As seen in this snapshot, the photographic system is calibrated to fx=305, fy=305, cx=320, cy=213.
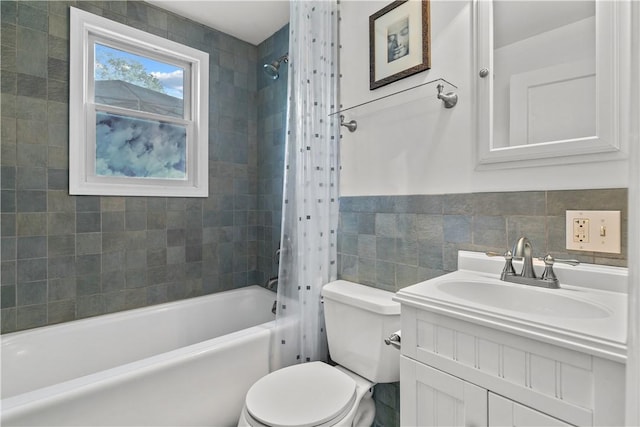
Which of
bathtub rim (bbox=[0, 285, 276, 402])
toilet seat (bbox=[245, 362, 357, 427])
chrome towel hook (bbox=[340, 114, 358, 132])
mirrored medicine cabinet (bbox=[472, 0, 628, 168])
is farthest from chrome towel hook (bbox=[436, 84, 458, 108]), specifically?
bathtub rim (bbox=[0, 285, 276, 402])

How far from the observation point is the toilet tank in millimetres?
1258

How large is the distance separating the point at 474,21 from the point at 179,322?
227 cm

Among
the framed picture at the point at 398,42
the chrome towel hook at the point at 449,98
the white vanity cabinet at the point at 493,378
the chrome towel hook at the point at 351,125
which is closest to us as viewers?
the white vanity cabinet at the point at 493,378

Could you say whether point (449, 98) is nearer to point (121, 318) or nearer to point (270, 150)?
point (270, 150)

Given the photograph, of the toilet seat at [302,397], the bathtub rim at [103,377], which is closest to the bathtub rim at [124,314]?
the bathtub rim at [103,377]

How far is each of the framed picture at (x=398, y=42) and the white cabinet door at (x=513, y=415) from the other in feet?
4.09

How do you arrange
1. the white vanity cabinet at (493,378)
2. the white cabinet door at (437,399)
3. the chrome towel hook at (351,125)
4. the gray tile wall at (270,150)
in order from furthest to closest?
the gray tile wall at (270,150) < the chrome towel hook at (351,125) < the white cabinet door at (437,399) < the white vanity cabinet at (493,378)

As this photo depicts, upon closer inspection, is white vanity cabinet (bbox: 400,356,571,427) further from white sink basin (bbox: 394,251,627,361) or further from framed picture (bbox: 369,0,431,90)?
framed picture (bbox: 369,0,431,90)

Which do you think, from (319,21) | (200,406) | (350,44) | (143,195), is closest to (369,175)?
(350,44)

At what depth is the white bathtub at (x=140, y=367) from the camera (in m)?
1.06

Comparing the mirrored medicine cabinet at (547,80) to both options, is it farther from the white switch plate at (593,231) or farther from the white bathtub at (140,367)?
the white bathtub at (140,367)

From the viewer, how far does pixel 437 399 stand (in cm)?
86

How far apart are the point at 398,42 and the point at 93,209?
192 centimetres

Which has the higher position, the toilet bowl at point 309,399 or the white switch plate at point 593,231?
the white switch plate at point 593,231
